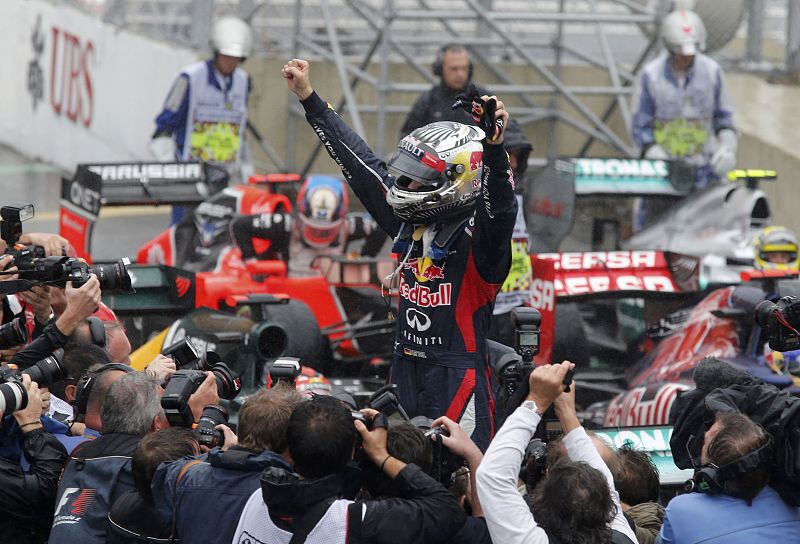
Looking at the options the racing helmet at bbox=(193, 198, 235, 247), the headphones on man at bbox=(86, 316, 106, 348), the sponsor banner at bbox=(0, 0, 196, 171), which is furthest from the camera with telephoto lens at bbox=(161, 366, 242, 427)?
the sponsor banner at bbox=(0, 0, 196, 171)

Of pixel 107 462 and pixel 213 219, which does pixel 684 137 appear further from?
pixel 107 462

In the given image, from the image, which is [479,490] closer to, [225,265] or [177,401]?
[177,401]

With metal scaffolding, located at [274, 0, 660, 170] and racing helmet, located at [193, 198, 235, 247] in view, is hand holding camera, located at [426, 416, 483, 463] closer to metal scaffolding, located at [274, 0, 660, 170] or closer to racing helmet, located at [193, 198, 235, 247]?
racing helmet, located at [193, 198, 235, 247]

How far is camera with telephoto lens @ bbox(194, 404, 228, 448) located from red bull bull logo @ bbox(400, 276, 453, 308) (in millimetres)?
1066

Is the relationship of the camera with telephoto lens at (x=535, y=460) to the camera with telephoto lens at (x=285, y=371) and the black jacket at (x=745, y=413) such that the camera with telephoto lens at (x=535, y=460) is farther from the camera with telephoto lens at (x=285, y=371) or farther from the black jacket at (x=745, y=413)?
the camera with telephoto lens at (x=285, y=371)

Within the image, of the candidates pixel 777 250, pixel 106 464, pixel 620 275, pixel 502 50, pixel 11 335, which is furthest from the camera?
pixel 502 50

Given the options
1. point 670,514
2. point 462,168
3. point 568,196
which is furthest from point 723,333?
point 670,514

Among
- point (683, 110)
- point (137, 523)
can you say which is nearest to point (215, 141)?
point (683, 110)

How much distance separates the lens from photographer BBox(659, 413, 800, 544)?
3.88 meters

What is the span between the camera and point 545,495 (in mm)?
3723

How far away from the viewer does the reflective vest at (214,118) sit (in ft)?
34.3

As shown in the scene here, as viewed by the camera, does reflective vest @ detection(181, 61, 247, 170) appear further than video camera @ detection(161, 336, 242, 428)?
Yes

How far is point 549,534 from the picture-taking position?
367cm

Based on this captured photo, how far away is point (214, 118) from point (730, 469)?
23.9 ft
